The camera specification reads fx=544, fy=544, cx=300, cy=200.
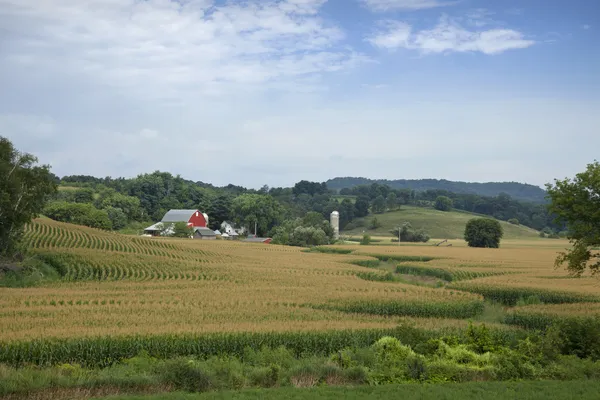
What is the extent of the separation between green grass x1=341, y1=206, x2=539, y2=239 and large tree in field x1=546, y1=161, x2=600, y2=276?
122421 millimetres

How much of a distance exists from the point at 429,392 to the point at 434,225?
150736 mm

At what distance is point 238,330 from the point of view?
21.9 metres

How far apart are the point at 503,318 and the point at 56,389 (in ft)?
79.6

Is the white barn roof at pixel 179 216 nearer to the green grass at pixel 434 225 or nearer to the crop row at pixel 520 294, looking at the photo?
the green grass at pixel 434 225

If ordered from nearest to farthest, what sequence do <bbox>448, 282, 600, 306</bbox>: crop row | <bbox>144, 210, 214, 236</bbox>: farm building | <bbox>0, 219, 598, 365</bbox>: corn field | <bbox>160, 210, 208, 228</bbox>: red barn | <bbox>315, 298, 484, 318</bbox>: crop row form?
<bbox>0, 219, 598, 365</bbox>: corn field → <bbox>315, 298, 484, 318</bbox>: crop row → <bbox>448, 282, 600, 306</bbox>: crop row → <bbox>144, 210, 214, 236</bbox>: farm building → <bbox>160, 210, 208, 228</bbox>: red barn

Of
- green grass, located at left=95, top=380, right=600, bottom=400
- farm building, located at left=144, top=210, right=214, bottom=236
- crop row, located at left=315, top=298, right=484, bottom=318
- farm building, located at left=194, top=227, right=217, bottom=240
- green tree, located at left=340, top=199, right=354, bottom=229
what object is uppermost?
green tree, located at left=340, top=199, right=354, bottom=229

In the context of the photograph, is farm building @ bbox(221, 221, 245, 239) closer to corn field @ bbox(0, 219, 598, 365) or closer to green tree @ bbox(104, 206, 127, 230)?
green tree @ bbox(104, 206, 127, 230)

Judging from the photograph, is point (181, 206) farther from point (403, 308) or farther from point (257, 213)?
point (403, 308)

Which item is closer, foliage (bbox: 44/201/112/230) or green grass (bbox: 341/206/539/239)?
foliage (bbox: 44/201/112/230)

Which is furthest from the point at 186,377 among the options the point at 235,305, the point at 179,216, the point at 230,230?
the point at 230,230

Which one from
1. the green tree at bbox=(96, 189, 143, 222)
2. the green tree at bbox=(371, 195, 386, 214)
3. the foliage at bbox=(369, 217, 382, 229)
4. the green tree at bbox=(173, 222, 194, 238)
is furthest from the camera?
the green tree at bbox=(371, 195, 386, 214)

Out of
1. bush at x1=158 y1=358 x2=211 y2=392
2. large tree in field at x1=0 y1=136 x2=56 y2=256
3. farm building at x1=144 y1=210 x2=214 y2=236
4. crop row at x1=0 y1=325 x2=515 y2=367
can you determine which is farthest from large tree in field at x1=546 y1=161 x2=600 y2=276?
farm building at x1=144 y1=210 x2=214 y2=236

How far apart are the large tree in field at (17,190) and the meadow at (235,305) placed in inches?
Answer: 169

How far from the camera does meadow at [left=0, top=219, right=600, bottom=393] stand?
20.2 m
